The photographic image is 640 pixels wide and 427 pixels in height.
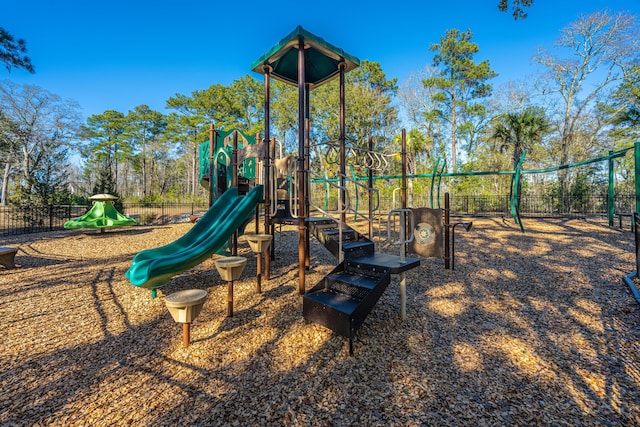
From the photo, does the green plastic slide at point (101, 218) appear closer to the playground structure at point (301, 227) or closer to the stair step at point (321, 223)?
the playground structure at point (301, 227)

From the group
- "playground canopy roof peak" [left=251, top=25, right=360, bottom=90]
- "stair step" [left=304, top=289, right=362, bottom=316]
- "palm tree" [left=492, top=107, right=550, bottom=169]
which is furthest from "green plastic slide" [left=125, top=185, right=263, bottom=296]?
"palm tree" [left=492, top=107, right=550, bottom=169]

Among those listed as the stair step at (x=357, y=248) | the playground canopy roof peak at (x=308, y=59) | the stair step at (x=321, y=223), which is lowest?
the stair step at (x=357, y=248)

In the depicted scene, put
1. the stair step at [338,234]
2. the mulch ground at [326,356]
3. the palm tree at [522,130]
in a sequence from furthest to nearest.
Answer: the palm tree at [522,130] → the stair step at [338,234] → the mulch ground at [326,356]

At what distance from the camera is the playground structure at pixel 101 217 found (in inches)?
413

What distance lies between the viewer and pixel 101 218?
1087 cm

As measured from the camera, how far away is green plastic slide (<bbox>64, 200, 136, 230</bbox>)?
34.3ft

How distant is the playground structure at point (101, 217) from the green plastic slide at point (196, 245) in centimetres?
749

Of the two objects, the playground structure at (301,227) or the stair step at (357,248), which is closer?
the playground structure at (301,227)

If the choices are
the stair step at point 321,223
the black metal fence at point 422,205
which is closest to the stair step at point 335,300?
the stair step at point 321,223

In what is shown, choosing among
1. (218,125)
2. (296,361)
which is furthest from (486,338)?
(218,125)

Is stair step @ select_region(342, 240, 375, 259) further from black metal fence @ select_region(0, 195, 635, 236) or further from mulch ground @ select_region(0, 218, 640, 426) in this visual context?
black metal fence @ select_region(0, 195, 635, 236)

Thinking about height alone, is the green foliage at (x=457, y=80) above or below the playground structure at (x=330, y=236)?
above

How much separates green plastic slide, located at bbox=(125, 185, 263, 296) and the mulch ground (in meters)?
0.59

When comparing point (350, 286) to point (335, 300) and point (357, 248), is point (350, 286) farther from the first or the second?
point (357, 248)
